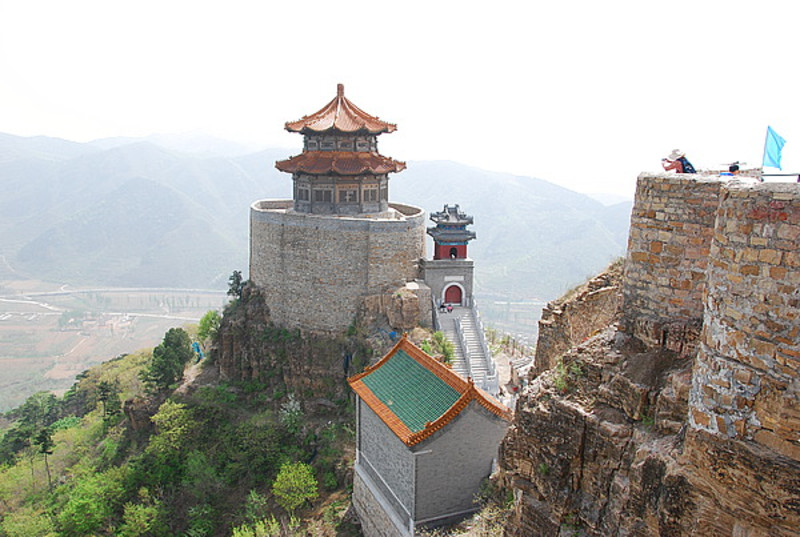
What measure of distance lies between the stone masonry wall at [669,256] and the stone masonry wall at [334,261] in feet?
57.3

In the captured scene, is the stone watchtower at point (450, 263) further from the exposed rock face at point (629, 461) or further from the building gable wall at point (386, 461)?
the exposed rock face at point (629, 461)

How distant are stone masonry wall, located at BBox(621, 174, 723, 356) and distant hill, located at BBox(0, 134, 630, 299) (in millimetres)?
105061

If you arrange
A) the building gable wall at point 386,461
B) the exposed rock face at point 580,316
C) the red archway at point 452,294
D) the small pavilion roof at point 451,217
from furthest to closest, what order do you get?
the small pavilion roof at point 451,217 → the red archway at point 452,294 → the building gable wall at point 386,461 → the exposed rock face at point 580,316

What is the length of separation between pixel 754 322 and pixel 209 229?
160 metres

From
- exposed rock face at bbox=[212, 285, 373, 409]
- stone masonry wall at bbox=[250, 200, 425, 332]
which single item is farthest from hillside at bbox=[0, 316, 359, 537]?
stone masonry wall at bbox=[250, 200, 425, 332]

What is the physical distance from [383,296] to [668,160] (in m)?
17.9

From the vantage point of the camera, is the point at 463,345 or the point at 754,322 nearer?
the point at 754,322

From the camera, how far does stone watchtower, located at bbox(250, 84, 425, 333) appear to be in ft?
84.3

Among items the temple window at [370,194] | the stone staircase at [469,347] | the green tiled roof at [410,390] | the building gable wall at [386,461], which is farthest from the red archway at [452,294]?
the building gable wall at [386,461]

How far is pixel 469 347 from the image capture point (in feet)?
81.9

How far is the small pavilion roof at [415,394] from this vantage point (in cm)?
1518

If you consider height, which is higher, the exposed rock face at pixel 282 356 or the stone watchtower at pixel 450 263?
the stone watchtower at pixel 450 263

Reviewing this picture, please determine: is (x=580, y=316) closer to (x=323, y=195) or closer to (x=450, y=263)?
(x=450, y=263)

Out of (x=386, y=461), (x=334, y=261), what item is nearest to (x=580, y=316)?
(x=386, y=461)
